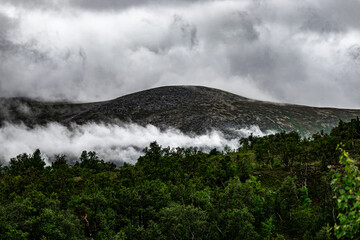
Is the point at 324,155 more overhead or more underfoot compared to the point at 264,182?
more overhead

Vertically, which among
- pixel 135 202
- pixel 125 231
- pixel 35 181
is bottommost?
pixel 125 231

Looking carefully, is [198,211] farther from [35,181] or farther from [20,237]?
[35,181]

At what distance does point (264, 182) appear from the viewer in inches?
5674

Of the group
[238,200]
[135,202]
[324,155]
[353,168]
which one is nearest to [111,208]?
[135,202]

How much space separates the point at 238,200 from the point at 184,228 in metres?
22.6

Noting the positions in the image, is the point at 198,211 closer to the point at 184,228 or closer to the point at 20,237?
the point at 184,228

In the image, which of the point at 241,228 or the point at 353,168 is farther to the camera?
the point at 241,228

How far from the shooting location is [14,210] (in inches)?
2756

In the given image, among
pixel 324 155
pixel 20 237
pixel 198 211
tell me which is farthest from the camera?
pixel 324 155

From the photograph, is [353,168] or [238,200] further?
[238,200]

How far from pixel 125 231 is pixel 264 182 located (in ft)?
289

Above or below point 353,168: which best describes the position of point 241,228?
below

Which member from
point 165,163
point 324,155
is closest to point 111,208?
point 165,163

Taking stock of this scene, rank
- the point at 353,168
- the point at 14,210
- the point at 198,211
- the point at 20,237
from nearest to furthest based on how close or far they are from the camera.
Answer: the point at 353,168
the point at 20,237
the point at 14,210
the point at 198,211
